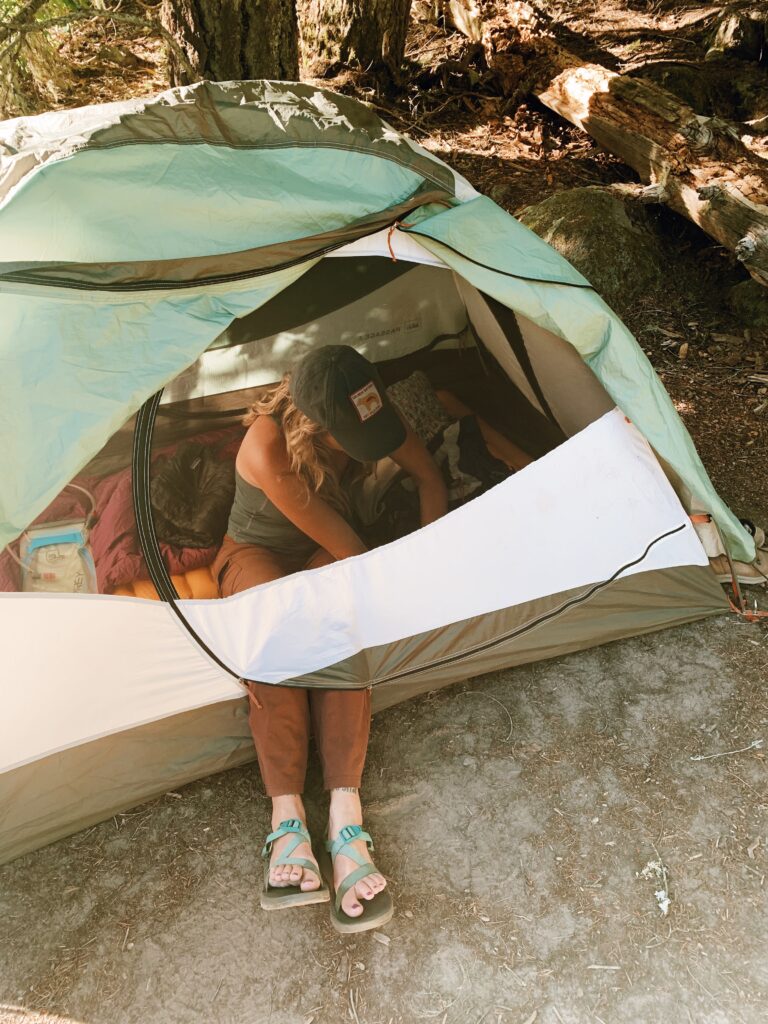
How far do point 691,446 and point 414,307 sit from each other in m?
1.09

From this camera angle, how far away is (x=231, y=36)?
126 inches

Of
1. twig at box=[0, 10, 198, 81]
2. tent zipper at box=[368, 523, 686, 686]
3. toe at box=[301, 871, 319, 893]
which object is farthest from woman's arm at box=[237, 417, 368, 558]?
twig at box=[0, 10, 198, 81]

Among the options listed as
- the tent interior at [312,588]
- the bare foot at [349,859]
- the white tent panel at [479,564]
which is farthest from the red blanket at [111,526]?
the bare foot at [349,859]

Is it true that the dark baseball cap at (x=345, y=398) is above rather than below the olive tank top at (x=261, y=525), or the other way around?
above

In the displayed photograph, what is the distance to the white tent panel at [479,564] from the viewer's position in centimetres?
230

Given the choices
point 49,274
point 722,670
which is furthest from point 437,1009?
point 49,274

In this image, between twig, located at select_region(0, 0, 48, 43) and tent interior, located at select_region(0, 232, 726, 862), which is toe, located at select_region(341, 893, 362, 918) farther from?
twig, located at select_region(0, 0, 48, 43)

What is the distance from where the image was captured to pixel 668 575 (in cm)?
265

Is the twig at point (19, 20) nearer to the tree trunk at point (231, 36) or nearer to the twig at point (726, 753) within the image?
the tree trunk at point (231, 36)

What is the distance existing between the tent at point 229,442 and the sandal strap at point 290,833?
0.99 ft

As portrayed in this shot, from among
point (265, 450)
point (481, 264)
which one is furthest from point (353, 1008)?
point (481, 264)

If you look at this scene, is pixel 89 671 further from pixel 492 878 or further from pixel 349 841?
pixel 492 878

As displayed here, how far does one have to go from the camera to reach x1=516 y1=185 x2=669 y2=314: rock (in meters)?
4.11

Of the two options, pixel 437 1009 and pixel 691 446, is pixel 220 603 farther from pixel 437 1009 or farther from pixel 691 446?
pixel 691 446
